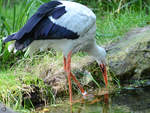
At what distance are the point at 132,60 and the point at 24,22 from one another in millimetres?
2098

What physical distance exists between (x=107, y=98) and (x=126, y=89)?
1.69ft

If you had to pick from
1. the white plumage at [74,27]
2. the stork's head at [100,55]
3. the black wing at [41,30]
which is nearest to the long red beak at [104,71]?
the stork's head at [100,55]

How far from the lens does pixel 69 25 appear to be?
16.2 feet

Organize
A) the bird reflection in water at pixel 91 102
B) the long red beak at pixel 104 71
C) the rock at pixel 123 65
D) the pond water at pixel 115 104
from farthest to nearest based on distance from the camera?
1. the rock at pixel 123 65
2. the long red beak at pixel 104 71
3. the bird reflection in water at pixel 91 102
4. the pond water at pixel 115 104

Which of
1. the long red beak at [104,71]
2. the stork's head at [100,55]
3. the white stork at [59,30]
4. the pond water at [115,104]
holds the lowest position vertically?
the pond water at [115,104]

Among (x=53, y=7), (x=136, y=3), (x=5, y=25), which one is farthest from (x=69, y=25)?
(x=136, y=3)

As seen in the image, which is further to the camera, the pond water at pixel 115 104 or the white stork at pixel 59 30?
the white stork at pixel 59 30

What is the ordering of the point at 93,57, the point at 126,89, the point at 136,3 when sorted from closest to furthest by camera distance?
the point at 126,89
the point at 93,57
the point at 136,3

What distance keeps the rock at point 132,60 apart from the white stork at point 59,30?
0.62 m

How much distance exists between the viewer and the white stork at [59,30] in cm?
475

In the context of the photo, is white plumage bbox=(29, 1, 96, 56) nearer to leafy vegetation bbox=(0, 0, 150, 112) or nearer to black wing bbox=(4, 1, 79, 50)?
black wing bbox=(4, 1, 79, 50)

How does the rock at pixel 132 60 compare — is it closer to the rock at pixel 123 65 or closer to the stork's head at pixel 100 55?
the rock at pixel 123 65

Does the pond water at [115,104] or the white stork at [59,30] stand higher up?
the white stork at [59,30]

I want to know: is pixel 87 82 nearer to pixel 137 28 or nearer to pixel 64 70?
pixel 64 70
